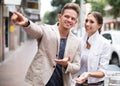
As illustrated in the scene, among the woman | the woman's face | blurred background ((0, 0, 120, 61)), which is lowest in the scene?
blurred background ((0, 0, 120, 61))

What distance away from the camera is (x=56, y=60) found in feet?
11.0

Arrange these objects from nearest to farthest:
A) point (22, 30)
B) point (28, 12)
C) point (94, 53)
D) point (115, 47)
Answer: point (94, 53)
point (115, 47)
point (22, 30)
point (28, 12)

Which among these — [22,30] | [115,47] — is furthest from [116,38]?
[22,30]

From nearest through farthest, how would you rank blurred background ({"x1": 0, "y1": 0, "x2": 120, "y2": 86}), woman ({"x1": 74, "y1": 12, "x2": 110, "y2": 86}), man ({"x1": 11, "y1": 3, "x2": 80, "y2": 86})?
man ({"x1": 11, "y1": 3, "x2": 80, "y2": 86}), woman ({"x1": 74, "y1": 12, "x2": 110, "y2": 86}), blurred background ({"x1": 0, "y1": 0, "x2": 120, "y2": 86})

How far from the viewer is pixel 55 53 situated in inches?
138

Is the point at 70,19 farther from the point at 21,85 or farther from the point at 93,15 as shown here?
the point at 21,85

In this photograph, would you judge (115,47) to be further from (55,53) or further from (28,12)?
(28,12)

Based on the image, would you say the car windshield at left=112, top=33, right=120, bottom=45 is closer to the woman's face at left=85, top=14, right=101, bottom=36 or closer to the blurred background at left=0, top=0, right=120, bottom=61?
the blurred background at left=0, top=0, right=120, bottom=61

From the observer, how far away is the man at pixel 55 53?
3467 millimetres

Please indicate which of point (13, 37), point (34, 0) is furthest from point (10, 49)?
point (34, 0)

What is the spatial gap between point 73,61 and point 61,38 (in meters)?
0.27

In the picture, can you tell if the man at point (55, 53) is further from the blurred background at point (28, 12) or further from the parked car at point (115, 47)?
the parked car at point (115, 47)

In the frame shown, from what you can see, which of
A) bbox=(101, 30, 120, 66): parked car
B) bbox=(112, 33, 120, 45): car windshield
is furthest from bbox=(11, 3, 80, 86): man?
bbox=(112, 33, 120, 45): car windshield

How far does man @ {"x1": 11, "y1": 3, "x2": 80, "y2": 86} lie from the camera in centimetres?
347
